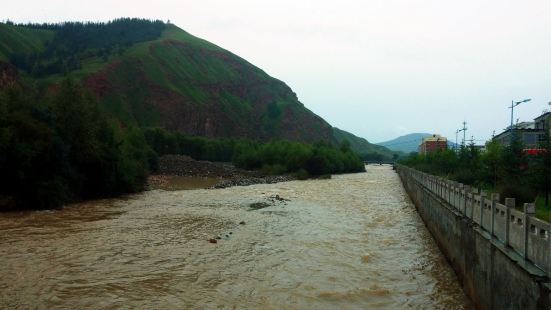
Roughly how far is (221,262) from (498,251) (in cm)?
1132

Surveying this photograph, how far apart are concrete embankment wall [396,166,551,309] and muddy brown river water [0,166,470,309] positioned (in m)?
1.34

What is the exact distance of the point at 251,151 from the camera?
407ft

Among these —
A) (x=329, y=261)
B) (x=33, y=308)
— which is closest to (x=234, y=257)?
(x=329, y=261)

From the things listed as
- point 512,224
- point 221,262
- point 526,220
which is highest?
point 526,220

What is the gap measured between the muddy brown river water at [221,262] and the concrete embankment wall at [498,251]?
52.9 inches

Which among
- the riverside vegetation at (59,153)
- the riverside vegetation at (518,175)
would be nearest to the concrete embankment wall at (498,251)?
the riverside vegetation at (518,175)

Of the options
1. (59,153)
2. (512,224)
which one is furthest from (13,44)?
(512,224)

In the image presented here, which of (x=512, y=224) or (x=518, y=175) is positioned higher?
(x=518, y=175)

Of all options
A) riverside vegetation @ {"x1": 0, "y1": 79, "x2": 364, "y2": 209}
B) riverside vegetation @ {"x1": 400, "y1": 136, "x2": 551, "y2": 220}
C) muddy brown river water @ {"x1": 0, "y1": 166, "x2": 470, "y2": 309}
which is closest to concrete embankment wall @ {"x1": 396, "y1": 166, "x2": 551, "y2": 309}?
muddy brown river water @ {"x1": 0, "y1": 166, "x2": 470, "y2": 309}

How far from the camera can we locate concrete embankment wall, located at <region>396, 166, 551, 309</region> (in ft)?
29.0

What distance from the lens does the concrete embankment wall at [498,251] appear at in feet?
29.0

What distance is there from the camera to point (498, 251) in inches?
444

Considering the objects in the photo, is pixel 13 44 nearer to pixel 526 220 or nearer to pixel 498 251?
pixel 498 251

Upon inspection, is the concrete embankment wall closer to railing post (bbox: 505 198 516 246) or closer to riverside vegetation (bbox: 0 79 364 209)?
railing post (bbox: 505 198 516 246)
